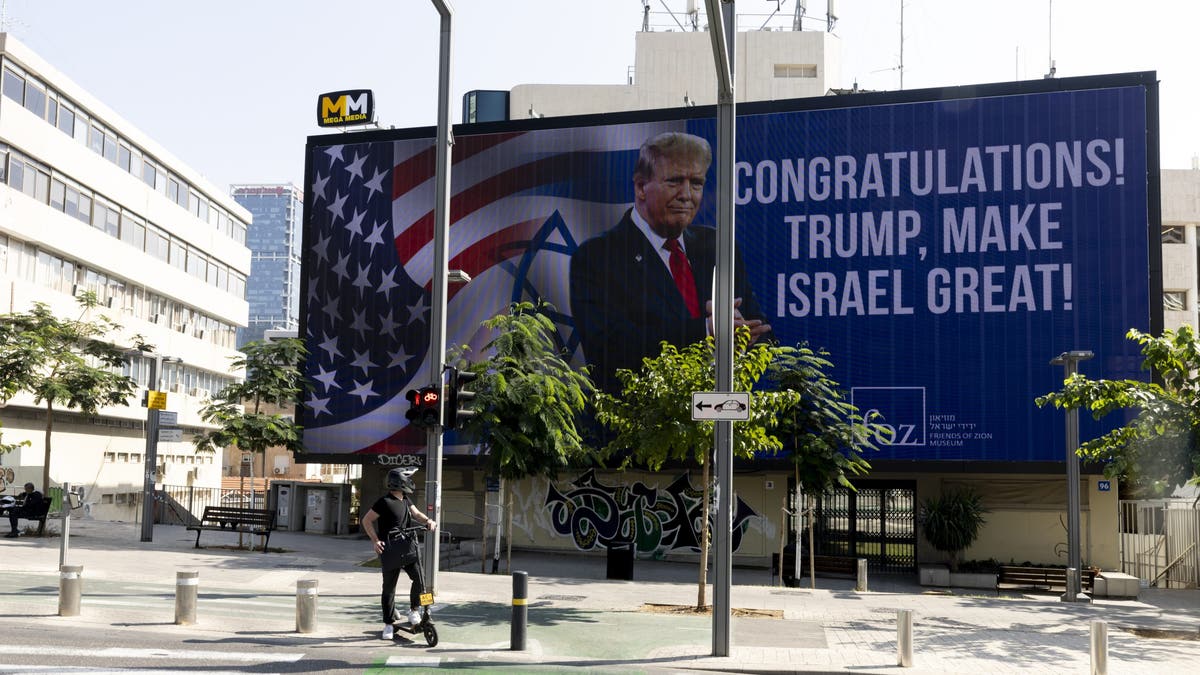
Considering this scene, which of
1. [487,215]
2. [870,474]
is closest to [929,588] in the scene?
[870,474]

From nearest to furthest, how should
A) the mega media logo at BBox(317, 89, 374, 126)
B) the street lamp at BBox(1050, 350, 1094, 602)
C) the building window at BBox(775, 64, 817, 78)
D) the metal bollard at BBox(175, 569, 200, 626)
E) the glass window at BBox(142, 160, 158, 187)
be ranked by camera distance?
the metal bollard at BBox(175, 569, 200, 626)
the street lamp at BBox(1050, 350, 1094, 602)
the mega media logo at BBox(317, 89, 374, 126)
the glass window at BBox(142, 160, 158, 187)
the building window at BBox(775, 64, 817, 78)

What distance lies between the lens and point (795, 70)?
56.9 m

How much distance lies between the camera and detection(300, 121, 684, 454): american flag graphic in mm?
30234

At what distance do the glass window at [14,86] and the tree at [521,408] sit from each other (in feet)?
81.8

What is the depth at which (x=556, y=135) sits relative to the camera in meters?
30.9

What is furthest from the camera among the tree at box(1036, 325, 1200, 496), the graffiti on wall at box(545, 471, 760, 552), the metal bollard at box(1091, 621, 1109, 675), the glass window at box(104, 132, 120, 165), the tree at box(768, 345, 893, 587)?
the glass window at box(104, 132, 120, 165)

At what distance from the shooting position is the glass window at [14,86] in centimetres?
3712

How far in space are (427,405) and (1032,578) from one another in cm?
1700

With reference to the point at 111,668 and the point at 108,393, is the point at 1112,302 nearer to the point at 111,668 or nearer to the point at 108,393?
the point at 111,668

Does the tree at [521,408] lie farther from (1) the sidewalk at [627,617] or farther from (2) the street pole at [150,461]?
(2) the street pole at [150,461]

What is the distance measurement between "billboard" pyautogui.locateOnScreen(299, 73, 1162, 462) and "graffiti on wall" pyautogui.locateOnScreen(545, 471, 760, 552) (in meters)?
4.11

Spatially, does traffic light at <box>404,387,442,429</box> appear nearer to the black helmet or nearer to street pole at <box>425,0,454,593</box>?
street pole at <box>425,0,454,593</box>

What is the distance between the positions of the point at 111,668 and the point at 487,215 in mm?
22000

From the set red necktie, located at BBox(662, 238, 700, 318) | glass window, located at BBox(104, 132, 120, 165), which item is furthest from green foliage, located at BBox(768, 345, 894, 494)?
glass window, located at BBox(104, 132, 120, 165)
